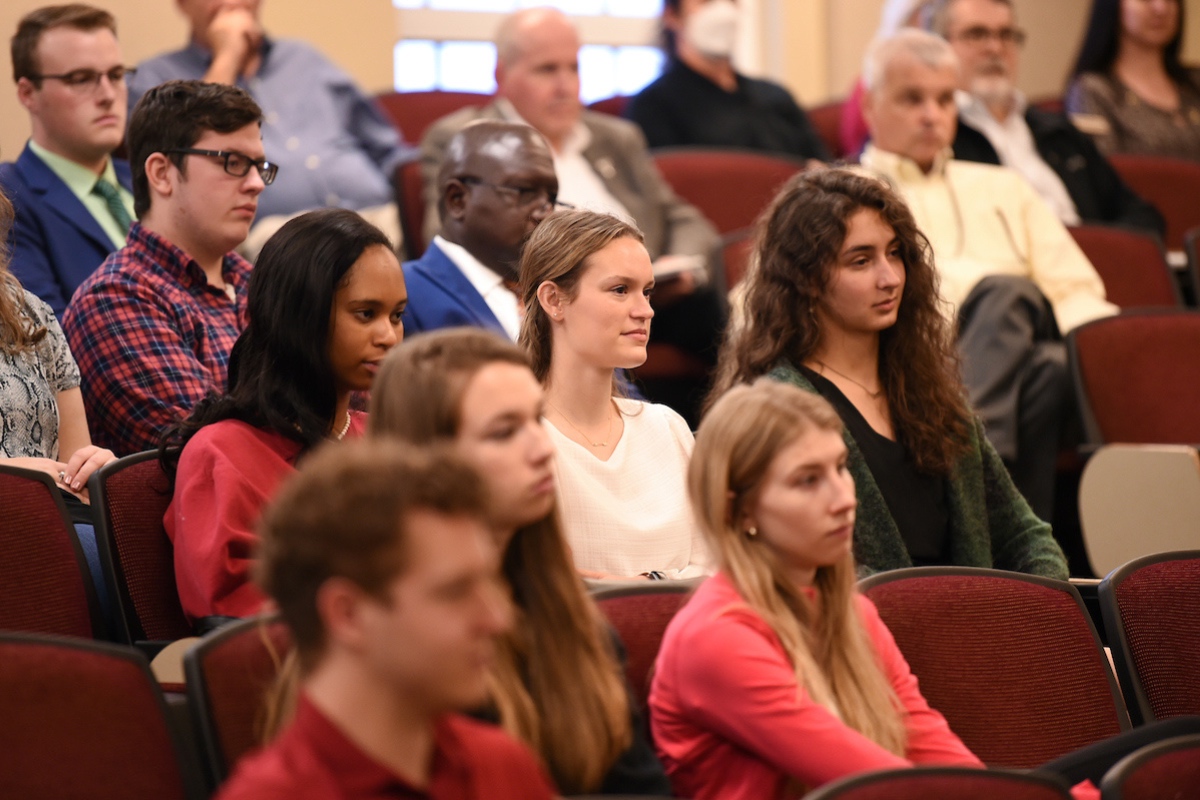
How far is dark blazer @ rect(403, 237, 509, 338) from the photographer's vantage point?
2775mm

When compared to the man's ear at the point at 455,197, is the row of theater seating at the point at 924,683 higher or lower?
lower

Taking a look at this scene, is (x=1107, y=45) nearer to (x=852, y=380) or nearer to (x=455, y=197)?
(x=455, y=197)

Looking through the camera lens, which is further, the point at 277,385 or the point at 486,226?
the point at 486,226

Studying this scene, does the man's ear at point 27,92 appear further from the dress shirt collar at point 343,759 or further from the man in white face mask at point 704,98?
the dress shirt collar at point 343,759

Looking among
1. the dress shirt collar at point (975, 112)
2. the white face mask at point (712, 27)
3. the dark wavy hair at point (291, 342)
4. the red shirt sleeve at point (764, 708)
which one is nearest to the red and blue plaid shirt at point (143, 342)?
the dark wavy hair at point (291, 342)

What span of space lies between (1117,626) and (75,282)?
1975mm

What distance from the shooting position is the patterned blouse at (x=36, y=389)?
231 centimetres

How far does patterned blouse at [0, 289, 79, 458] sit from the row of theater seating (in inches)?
30.5

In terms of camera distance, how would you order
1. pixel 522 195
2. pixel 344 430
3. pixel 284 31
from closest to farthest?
pixel 344 430, pixel 522 195, pixel 284 31

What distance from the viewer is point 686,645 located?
5.38 ft

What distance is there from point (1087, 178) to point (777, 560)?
3191 mm

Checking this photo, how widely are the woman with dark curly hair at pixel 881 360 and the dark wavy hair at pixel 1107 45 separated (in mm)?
3027

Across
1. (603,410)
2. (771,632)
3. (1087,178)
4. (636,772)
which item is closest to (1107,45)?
(1087,178)

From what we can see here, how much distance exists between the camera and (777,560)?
5.62ft
